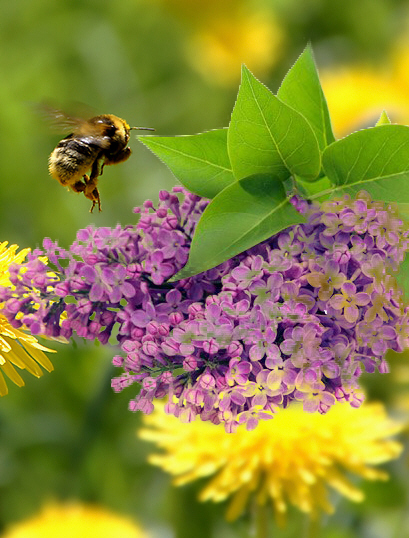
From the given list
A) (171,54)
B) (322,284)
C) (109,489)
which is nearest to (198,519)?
(109,489)

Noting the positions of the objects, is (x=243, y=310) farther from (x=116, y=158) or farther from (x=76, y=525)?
(x=76, y=525)

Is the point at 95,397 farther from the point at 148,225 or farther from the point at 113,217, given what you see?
the point at 148,225

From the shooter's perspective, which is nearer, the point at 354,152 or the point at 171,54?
the point at 354,152

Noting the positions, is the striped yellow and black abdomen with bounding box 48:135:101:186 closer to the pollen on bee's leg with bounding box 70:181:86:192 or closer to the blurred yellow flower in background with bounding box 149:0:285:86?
the pollen on bee's leg with bounding box 70:181:86:192

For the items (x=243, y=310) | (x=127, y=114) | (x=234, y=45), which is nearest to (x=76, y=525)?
(x=243, y=310)

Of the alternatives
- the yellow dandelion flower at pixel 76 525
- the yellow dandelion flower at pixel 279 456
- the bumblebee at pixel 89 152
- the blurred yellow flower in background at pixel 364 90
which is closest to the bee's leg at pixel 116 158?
the bumblebee at pixel 89 152
